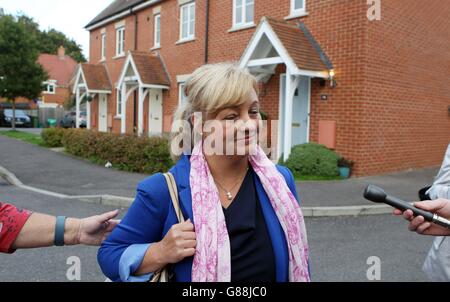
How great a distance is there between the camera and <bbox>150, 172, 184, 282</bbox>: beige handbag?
165 centimetres

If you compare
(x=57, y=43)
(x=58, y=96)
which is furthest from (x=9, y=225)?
(x=57, y=43)

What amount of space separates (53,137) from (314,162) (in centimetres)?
1162

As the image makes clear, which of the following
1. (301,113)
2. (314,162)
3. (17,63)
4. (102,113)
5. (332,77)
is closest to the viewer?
(314,162)

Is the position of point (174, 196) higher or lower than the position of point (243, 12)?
lower

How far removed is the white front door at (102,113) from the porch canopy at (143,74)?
201 inches

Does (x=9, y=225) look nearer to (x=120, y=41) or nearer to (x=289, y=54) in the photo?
(x=289, y=54)

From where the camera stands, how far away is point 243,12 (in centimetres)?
1420

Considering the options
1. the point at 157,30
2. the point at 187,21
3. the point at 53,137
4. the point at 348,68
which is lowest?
the point at 53,137

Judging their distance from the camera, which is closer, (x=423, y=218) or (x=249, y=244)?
(x=423, y=218)

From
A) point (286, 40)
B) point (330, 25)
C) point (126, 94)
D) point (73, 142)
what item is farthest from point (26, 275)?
point (126, 94)

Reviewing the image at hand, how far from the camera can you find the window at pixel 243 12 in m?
14.0

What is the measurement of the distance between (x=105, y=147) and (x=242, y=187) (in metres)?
11.7

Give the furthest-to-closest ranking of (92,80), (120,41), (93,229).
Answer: (92,80)
(120,41)
(93,229)

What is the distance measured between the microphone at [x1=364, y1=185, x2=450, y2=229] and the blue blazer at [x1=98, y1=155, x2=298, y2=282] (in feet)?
1.46
